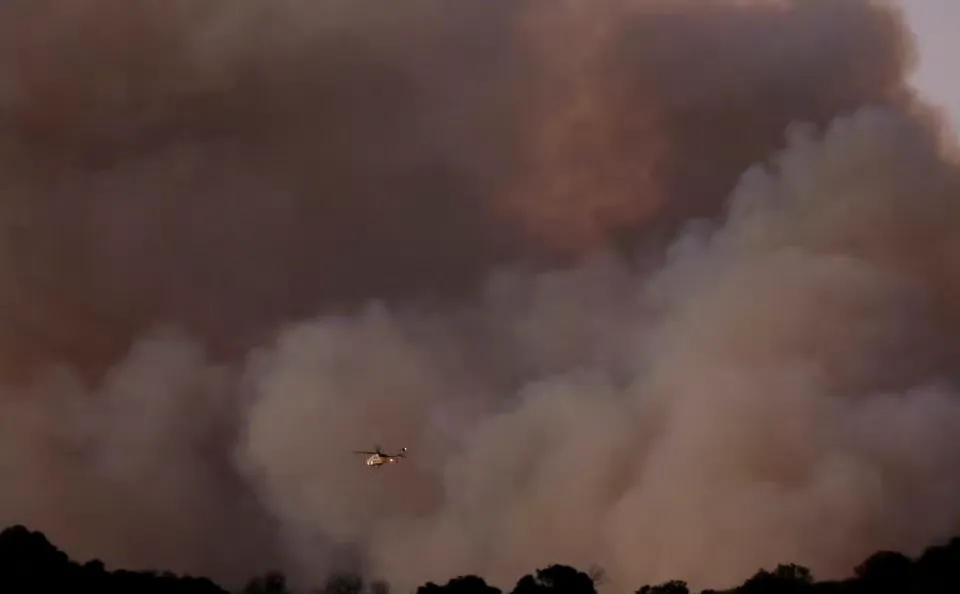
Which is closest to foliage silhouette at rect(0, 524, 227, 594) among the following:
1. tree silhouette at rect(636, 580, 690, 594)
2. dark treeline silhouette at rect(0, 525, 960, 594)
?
dark treeline silhouette at rect(0, 525, 960, 594)

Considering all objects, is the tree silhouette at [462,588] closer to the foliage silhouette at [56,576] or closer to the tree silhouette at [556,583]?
the tree silhouette at [556,583]

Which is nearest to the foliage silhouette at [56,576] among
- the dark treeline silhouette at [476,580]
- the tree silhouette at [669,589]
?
the dark treeline silhouette at [476,580]

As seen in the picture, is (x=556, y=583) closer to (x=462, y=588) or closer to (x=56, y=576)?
(x=462, y=588)

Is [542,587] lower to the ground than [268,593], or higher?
lower

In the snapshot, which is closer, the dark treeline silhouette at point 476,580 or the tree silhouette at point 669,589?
the dark treeline silhouette at point 476,580

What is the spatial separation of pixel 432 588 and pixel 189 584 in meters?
8.53

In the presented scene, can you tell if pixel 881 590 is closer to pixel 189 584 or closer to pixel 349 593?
pixel 189 584

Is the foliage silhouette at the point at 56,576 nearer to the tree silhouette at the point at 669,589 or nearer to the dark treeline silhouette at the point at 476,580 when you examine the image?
the dark treeline silhouette at the point at 476,580

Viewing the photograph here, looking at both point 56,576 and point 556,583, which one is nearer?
point 56,576

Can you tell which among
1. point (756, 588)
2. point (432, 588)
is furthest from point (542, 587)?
point (756, 588)

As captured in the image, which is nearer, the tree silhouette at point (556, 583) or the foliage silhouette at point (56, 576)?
the foliage silhouette at point (56, 576)

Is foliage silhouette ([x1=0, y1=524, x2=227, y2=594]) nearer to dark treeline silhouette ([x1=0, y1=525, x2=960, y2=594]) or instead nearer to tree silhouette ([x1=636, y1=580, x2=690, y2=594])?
dark treeline silhouette ([x1=0, y1=525, x2=960, y2=594])

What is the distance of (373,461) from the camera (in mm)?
67312

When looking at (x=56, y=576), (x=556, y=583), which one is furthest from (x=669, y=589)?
(x=56, y=576)
